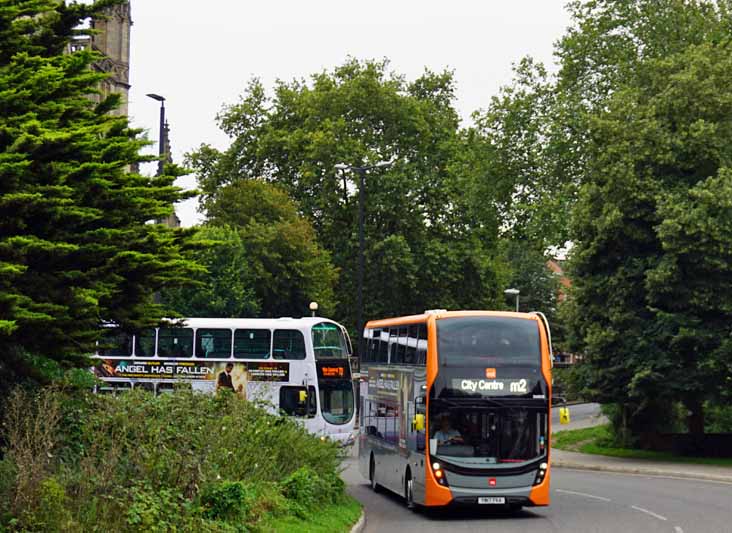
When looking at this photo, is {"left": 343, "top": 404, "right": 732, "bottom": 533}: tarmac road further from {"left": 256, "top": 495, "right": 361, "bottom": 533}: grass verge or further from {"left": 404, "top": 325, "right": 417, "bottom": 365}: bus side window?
{"left": 404, "top": 325, "right": 417, "bottom": 365}: bus side window

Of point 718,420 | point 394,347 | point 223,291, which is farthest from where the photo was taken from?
point 223,291

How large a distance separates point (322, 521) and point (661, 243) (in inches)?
845

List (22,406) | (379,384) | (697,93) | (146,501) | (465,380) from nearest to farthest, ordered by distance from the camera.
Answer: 1. (146,501)
2. (22,406)
3. (465,380)
4. (379,384)
5. (697,93)

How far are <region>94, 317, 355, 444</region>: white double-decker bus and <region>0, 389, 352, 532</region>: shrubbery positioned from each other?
16675 millimetres

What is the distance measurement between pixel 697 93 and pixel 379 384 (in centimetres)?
1613

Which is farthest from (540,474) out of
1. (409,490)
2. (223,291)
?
(223,291)

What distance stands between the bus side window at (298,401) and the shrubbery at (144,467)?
16.6 meters

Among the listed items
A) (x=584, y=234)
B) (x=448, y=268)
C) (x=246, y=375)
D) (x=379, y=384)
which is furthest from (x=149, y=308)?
(x=448, y=268)

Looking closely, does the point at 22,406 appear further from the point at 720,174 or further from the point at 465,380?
the point at 720,174

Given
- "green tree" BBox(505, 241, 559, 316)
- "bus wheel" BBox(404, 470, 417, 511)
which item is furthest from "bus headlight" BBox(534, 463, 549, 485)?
"green tree" BBox(505, 241, 559, 316)

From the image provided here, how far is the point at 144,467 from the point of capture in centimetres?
1488

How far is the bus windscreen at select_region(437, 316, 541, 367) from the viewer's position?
22703 millimetres

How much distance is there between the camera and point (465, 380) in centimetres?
2280

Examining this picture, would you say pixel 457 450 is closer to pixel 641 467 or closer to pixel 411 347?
pixel 411 347
